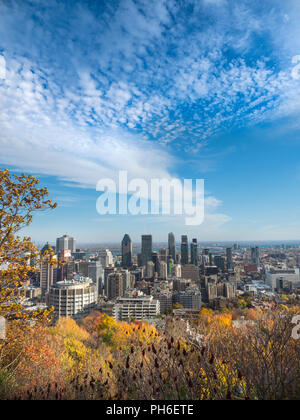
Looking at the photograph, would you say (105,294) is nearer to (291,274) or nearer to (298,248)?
(291,274)

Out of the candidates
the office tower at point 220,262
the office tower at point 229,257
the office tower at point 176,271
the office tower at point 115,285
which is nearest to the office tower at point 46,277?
the office tower at point 115,285

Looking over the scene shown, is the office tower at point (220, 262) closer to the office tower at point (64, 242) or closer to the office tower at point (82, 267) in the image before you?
the office tower at point (82, 267)

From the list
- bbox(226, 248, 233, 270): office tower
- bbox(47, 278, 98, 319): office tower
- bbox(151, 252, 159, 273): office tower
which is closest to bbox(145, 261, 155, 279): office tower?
bbox(151, 252, 159, 273): office tower

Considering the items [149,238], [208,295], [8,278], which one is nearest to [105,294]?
[208,295]

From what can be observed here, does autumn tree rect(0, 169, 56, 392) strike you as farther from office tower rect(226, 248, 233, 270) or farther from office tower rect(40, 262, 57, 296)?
office tower rect(226, 248, 233, 270)
